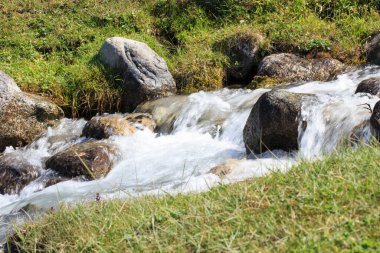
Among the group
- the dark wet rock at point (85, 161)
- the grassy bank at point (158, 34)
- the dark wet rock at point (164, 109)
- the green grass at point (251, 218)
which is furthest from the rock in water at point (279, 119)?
the grassy bank at point (158, 34)

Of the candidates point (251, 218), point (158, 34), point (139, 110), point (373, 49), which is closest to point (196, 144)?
point (139, 110)

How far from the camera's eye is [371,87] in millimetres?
9273

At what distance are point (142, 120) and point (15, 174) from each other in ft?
9.37

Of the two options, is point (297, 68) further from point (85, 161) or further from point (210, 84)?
point (85, 161)

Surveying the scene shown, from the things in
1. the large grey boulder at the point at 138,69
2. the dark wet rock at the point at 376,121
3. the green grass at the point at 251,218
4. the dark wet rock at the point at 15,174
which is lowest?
Result: the dark wet rock at the point at 15,174

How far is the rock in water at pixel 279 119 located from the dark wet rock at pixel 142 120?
3.27 m

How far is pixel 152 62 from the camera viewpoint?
42.9 feet

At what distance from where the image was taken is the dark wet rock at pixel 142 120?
11.2 metres

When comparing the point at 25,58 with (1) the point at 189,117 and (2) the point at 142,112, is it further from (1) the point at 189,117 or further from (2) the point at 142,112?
(1) the point at 189,117

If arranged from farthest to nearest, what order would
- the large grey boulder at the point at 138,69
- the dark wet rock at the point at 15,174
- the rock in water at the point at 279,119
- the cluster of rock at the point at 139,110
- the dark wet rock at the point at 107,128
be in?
1. the large grey boulder at the point at 138,69
2. the dark wet rock at the point at 107,128
3. the dark wet rock at the point at 15,174
4. the cluster of rock at the point at 139,110
5. the rock in water at the point at 279,119

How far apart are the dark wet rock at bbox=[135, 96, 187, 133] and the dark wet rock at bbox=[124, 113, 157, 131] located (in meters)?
0.10

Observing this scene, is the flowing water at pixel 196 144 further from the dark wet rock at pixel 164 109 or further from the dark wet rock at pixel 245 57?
the dark wet rock at pixel 245 57

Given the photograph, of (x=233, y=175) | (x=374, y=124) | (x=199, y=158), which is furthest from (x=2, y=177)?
(x=374, y=124)

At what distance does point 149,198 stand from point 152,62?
8424mm
